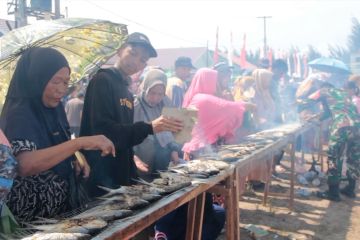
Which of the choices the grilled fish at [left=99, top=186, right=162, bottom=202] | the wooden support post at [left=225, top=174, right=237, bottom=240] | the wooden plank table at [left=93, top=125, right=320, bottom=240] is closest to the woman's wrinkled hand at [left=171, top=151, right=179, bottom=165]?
the wooden plank table at [left=93, top=125, right=320, bottom=240]

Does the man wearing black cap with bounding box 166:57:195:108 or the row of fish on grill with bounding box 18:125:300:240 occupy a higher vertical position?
the man wearing black cap with bounding box 166:57:195:108

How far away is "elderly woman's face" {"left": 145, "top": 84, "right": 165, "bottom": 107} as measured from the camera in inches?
149

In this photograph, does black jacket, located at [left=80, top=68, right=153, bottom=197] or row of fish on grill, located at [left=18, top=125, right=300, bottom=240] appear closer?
row of fish on grill, located at [left=18, top=125, right=300, bottom=240]

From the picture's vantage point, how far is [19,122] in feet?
6.45

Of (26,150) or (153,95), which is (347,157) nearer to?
(153,95)

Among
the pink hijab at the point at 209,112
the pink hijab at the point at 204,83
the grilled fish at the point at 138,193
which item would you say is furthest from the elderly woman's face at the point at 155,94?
the grilled fish at the point at 138,193

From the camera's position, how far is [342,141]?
21.0ft

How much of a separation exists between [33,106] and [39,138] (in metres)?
0.20

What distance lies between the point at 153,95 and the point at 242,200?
3226mm

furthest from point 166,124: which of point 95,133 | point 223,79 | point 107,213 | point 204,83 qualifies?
point 223,79

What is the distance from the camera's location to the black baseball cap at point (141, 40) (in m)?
2.96

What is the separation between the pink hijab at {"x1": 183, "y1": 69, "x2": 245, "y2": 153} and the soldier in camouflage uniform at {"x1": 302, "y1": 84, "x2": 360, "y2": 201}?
2.57 m

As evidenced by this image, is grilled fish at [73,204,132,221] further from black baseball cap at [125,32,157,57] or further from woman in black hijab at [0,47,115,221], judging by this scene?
black baseball cap at [125,32,157,57]

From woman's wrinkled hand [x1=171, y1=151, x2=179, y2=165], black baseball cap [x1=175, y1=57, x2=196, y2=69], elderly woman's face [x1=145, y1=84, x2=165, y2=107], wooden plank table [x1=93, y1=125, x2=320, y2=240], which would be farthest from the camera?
black baseball cap [x1=175, y1=57, x2=196, y2=69]
